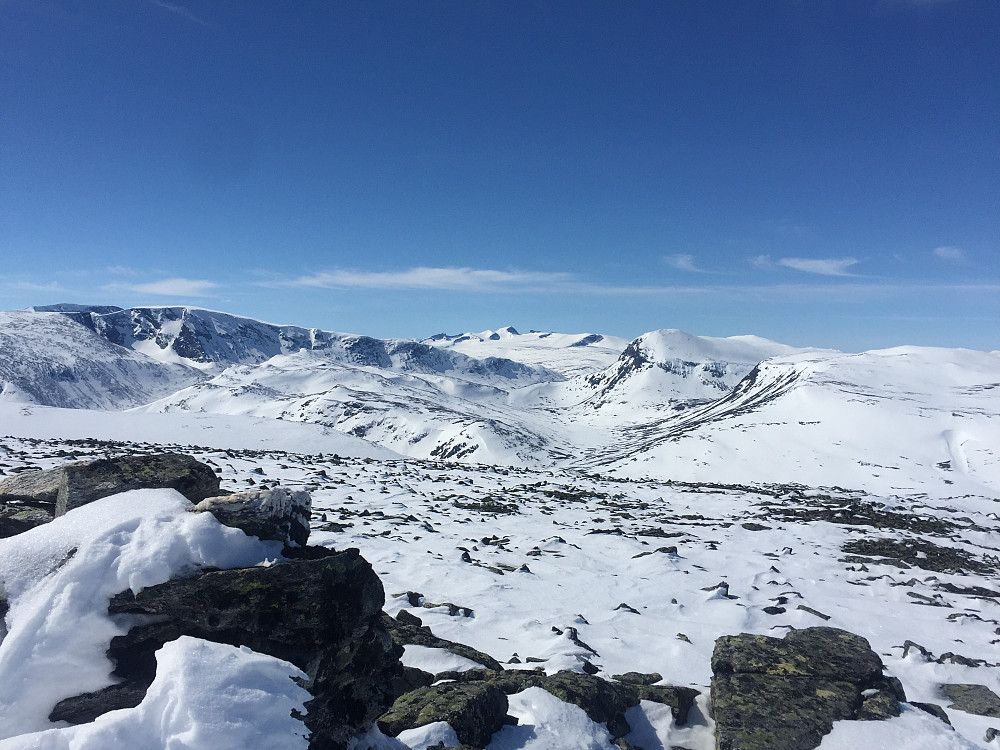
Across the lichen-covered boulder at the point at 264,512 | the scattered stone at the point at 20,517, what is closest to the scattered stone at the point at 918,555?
the lichen-covered boulder at the point at 264,512

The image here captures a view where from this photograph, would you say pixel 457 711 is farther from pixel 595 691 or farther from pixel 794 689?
pixel 794 689

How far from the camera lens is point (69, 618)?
5.08 m

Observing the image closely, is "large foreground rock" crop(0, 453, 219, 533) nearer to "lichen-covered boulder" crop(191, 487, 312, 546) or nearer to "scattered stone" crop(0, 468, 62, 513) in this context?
"scattered stone" crop(0, 468, 62, 513)

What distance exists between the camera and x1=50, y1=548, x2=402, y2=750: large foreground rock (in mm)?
5160

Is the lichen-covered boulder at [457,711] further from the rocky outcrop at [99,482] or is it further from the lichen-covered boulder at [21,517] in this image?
the lichen-covered boulder at [21,517]

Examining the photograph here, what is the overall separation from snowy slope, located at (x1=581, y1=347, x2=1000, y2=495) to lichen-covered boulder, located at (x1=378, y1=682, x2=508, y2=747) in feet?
181

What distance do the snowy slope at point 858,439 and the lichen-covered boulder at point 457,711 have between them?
181 feet

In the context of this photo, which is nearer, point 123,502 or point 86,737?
point 86,737

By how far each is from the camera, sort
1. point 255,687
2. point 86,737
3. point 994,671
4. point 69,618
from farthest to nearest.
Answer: point 994,671 → point 69,618 → point 255,687 → point 86,737

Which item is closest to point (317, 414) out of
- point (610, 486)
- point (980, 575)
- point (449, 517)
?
point (610, 486)

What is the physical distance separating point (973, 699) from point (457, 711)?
9673mm

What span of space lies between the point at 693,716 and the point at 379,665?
5.33 m

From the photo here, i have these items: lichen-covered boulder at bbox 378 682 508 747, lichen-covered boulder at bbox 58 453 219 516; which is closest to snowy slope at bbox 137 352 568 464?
lichen-covered boulder at bbox 58 453 219 516

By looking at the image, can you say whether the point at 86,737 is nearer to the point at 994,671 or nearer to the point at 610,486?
the point at 994,671
